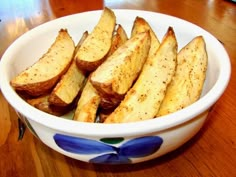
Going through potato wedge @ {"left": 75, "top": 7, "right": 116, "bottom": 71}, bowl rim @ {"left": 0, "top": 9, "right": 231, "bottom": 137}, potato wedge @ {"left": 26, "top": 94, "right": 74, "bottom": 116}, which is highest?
potato wedge @ {"left": 75, "top": 7, "right": 116, "bottom": 71}

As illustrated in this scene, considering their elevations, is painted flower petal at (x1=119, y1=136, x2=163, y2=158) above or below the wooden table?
above

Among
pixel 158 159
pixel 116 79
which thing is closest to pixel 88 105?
pixel 116 79

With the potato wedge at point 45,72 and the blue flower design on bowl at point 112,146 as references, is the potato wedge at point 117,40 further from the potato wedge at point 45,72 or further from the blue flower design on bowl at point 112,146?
the blue flower design on bowl at point 112,146

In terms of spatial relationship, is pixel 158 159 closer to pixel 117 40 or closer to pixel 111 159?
pixel 111 159

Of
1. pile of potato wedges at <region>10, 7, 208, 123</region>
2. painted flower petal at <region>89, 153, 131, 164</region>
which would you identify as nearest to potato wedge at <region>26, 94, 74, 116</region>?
pile of potato wedges at <region>10, 7, 208, 123</region>

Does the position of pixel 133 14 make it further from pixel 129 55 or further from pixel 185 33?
pixel 129 55

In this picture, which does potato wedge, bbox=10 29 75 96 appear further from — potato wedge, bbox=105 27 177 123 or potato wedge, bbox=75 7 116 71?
potato wedge, bbox=105 27 177 123

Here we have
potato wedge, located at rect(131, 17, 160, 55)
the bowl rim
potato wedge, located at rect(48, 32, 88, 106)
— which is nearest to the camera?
the bowl rim
